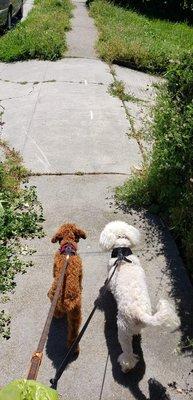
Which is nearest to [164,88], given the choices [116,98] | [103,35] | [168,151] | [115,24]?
[168,151]

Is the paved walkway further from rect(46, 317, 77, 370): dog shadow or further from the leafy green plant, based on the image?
the leafy green plant

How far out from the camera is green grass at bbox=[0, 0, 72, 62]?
1216cm

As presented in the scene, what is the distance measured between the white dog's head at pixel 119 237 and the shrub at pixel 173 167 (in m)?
1.07

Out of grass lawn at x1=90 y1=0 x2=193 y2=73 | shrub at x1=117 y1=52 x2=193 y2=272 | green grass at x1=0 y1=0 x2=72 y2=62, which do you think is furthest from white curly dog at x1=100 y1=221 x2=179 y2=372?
green grass at x1=0 y1=0 x2=72 y2=62

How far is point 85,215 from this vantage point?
6.28 metres

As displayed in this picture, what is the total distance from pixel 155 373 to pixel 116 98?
7.02 m

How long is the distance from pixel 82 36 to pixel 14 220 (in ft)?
32.9

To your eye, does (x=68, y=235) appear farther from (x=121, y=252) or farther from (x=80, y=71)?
(x=80, y=71)

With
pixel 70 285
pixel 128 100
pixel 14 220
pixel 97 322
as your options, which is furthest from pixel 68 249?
pixel 128 100

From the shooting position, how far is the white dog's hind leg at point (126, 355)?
13.2ft

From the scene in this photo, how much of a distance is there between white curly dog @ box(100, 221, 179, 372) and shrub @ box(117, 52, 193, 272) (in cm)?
119

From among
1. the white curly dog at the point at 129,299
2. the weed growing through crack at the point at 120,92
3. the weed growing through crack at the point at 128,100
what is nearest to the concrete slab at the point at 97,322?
the white curly dog at the point at 129,299

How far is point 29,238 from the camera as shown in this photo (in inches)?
230

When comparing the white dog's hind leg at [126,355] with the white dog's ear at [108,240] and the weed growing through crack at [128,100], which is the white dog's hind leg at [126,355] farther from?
the weed growing through crack at [128,100]
